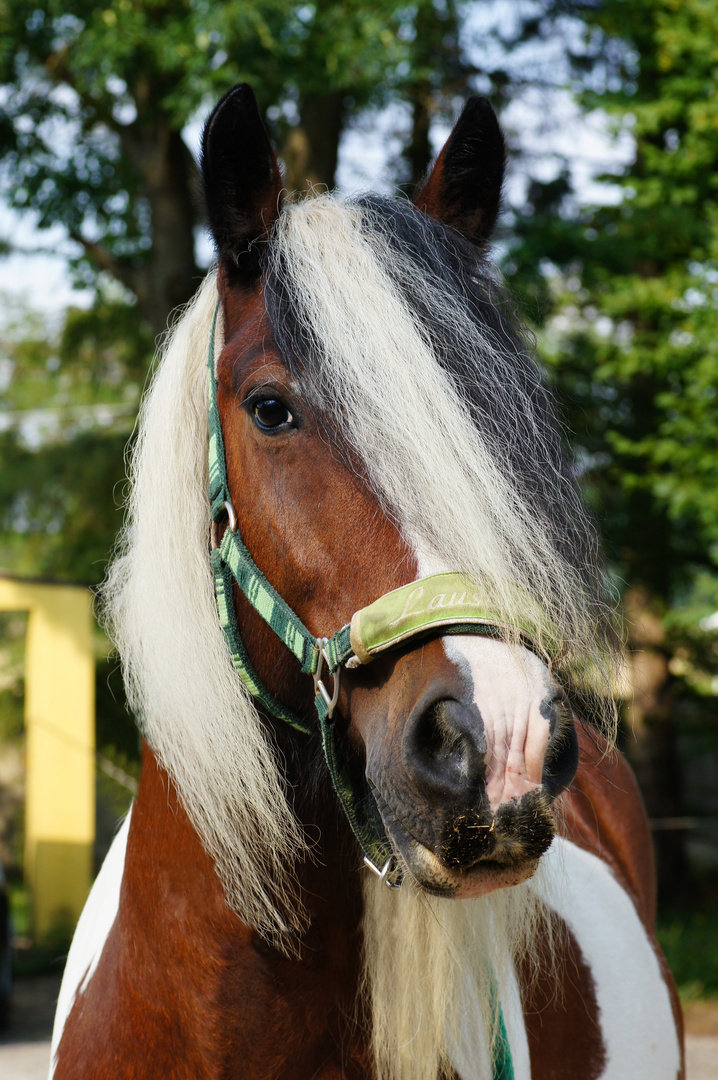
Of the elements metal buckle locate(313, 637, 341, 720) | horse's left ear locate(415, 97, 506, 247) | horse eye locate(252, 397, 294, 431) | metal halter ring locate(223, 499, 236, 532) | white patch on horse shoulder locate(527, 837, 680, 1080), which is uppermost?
horse's left ear locate(415, 97, 506, 247)

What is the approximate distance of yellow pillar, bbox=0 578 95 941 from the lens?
7.12m

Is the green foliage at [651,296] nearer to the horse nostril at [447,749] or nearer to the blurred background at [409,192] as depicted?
the blurred background at [409,192]

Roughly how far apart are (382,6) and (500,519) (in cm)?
595

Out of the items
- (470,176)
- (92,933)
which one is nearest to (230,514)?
(470,176)

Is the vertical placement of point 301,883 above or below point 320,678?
below

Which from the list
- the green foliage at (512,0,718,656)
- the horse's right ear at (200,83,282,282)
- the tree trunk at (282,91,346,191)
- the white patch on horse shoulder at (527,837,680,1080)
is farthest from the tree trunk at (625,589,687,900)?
the horse's right ear at (200,83,282,282)

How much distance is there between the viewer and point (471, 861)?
1.14 m

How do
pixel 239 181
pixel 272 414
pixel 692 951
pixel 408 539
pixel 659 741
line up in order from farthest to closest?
1. pixel 659 741
2. pixel 692 951
3. pixel 239 181
4. pixel 272 414
5. pixel 408 539

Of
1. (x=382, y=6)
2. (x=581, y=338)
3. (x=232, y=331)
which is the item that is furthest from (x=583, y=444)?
(x=232, y=331)

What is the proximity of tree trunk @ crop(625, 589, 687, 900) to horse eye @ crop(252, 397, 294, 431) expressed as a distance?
8981 mm

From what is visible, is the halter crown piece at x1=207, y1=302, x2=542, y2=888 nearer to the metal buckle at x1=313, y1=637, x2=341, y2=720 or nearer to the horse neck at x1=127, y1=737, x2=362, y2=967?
the metal buckle at x1=313, y1=637, x2=341, y2=720

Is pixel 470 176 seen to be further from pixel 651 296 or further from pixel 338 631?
pixel 651 296

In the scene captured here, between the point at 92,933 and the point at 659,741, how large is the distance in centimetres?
912

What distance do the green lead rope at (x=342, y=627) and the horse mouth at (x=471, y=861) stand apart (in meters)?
0.13
